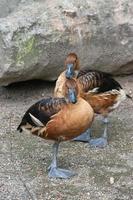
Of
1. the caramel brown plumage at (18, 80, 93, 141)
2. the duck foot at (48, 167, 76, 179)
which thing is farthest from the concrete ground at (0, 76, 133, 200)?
the caramel brown plumage at (18, 80, 93, 141)

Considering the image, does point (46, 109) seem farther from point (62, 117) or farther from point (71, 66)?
point (71, 66)

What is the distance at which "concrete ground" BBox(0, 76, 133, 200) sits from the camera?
3811mm

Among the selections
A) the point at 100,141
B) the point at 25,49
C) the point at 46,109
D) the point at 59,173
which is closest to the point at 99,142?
the point at 100,141

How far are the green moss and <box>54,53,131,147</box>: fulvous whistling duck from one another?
2.02ft

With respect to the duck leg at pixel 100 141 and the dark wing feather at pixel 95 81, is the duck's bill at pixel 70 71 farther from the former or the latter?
the duck leg at pixel 100 141

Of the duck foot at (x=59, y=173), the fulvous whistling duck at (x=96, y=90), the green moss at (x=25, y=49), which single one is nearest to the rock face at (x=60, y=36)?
the green moss at (x=25, y=49)

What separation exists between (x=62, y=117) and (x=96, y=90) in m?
0.79

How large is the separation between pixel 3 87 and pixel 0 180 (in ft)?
6.08

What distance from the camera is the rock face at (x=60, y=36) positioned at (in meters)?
5.10

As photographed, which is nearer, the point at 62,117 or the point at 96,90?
the point at 62,117

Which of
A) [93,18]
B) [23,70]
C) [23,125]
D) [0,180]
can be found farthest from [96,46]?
[0,180]

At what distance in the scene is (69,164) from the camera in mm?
4238

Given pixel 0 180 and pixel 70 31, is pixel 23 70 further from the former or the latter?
pixel 0 180

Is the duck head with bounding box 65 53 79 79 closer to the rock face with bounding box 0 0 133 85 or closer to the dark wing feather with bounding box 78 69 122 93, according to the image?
the dark wing feather with bounding box 78 69 122 93
